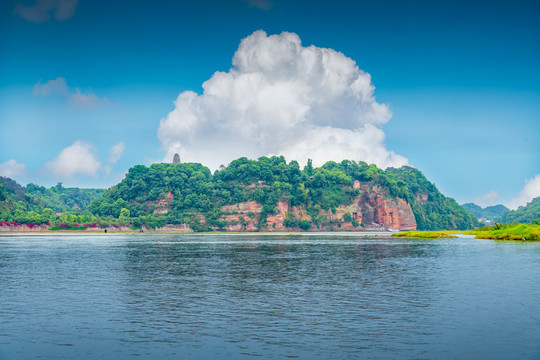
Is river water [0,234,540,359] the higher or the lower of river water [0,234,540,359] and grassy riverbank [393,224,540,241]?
the lower

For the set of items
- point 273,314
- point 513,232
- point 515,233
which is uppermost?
point 513,232

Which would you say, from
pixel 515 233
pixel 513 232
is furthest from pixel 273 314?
pixel 513 232

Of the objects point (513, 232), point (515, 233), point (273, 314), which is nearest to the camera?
point (273, 314)

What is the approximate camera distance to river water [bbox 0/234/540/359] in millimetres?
19344

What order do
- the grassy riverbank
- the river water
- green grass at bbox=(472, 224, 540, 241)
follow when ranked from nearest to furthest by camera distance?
1. the river water
2. green grass at bbox=(472, 224, 540, 241)
3. the grassy riverbank

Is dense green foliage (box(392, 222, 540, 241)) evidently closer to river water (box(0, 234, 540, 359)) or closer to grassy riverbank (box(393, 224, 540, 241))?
grassy riverbank (box(393, 224, 540, 241))

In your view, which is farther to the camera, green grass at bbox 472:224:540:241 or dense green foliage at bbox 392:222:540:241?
dense green foliage at bbox 392:222:540:241

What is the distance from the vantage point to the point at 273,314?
25750 millimetres

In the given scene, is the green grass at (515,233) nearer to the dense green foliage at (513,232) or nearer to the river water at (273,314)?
the dense green foliage at (513,232)

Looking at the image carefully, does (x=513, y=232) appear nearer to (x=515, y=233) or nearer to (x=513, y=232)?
(x=513, y=232)

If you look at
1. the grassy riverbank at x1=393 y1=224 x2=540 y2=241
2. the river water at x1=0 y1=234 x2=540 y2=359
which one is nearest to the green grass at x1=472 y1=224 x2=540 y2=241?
the grassy riverbank at x1=393 y1=224 x2=540 y2=241

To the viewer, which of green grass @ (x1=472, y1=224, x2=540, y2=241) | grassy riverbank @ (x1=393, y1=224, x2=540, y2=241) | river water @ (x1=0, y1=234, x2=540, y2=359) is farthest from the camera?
grassy riverbank @ (x1=393, y1=224, x2=540, y2=241)

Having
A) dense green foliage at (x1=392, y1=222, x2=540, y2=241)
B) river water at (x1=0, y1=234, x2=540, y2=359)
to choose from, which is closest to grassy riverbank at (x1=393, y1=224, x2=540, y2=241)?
dense green foliage at (x1=392, y1=222, x2=540, y2=241)

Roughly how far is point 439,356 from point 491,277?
25.3 m
